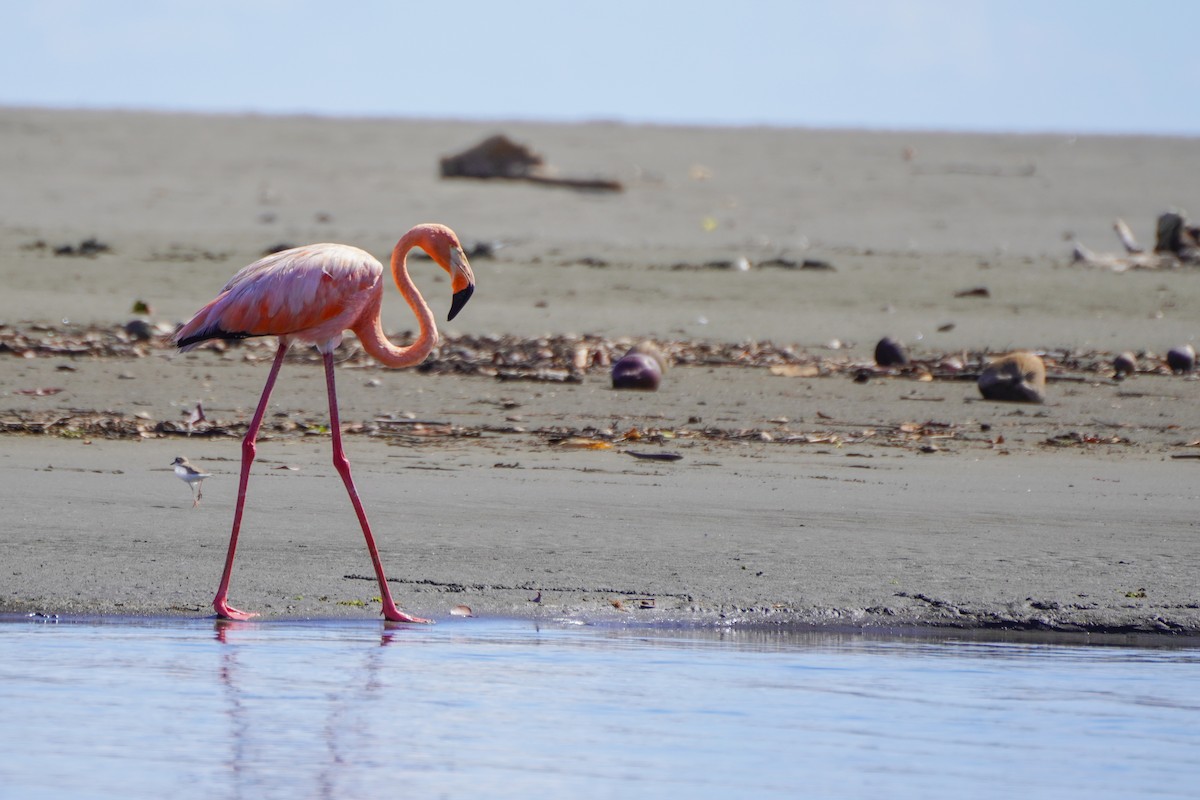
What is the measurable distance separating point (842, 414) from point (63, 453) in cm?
422

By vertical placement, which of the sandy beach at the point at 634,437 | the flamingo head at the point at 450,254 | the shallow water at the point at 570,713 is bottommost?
the shallow water at the point at 570,713

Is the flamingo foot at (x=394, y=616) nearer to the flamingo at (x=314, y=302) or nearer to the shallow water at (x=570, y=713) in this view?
the shallow water at (x=570, y=713)

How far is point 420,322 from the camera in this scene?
6.86 m

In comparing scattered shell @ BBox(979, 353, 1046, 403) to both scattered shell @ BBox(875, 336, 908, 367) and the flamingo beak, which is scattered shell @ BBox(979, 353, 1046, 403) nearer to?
scattered shell @ BBox(875, 336, 908, 367)

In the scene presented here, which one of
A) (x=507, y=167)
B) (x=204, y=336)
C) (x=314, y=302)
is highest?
(x=507, y=167)

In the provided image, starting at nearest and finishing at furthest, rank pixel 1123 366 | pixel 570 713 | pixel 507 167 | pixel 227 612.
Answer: pixel 570 713, pixel 227 612, pixel 1123 366, pixel 507 167

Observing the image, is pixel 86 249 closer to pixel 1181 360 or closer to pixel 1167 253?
pixel 1181 360

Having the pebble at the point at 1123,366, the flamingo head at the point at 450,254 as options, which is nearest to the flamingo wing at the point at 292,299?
the flamingo head at the point at 450,254

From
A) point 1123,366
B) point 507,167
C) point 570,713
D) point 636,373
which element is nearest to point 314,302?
point 570,713

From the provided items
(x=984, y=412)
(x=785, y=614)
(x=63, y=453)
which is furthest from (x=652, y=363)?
(x=785, y=614)

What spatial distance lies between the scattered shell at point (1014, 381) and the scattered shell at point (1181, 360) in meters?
1.46

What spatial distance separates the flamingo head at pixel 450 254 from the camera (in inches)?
261

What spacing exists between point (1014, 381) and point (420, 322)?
4580mm

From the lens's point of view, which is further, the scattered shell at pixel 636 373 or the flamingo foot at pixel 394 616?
the scattered shell at pixel 636 373
